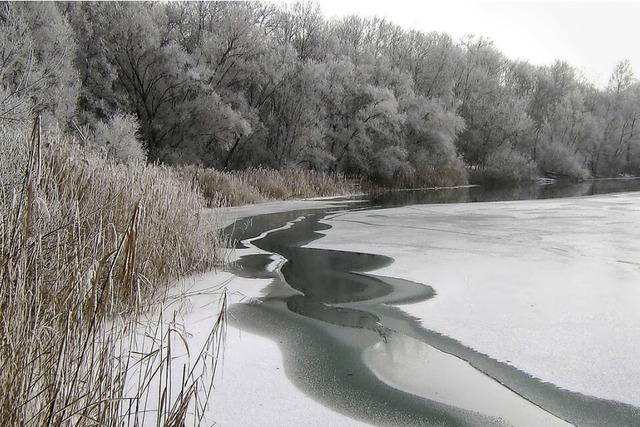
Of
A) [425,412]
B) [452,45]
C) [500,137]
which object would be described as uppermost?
[452,45]

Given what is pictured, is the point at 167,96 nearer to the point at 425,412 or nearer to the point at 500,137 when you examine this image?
the point at 425,412

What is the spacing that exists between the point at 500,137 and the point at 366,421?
112 feet

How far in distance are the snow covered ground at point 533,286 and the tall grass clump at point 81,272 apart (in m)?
2.09

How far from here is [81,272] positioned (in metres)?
2.33

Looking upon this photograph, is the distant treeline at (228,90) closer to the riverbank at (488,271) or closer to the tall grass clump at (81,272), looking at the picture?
the riverbank at (488,271)

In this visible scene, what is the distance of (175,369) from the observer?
3.01 m

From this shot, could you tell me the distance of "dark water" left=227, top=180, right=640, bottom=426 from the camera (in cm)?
264

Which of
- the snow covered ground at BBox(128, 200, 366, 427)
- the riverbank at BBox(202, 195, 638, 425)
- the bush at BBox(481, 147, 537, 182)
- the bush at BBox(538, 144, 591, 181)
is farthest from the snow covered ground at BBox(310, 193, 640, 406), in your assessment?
the bush at BBox(538, 144, 591, 181)

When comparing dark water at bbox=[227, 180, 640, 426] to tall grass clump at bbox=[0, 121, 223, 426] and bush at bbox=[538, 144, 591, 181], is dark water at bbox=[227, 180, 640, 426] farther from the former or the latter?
bush at bbox=[538, 144, 591, 181]

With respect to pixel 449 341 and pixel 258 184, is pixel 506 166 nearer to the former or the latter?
pixel 258 184

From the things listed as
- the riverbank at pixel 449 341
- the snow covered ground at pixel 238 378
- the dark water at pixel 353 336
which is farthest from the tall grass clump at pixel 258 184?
the snow covered ground at pixel 238 378

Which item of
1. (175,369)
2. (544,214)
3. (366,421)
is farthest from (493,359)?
(544,214)

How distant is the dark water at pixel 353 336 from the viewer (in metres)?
2.64

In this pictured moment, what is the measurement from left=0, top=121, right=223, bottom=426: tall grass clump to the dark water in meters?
0.68
